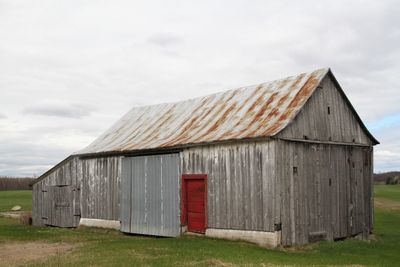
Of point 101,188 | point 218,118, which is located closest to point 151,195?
point 101,188

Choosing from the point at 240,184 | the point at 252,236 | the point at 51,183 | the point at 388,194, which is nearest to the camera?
the point at 252,236

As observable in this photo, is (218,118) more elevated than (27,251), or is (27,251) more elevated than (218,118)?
(218,118)

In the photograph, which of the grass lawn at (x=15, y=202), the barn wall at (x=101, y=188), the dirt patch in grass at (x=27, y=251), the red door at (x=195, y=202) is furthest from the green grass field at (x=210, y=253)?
the grass lawn at (x=15, y=202)

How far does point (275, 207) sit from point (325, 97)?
5532 millimetres

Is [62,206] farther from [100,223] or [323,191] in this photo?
[323,191]

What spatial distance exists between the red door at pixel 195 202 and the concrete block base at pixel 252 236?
73 cm

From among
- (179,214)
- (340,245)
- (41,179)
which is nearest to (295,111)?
(340,245)

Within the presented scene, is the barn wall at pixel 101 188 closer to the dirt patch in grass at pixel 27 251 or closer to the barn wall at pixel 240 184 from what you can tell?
the dirt patch in grass at pixel 27 251

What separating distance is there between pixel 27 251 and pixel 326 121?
1243 centimetres

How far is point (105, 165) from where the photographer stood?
25.2 m

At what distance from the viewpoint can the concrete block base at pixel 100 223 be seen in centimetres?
2428

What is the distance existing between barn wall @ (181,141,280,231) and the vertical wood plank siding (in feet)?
19.1

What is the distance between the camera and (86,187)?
86.4 ft

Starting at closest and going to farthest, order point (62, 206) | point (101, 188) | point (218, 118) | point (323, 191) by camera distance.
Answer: point (323, 191)
point (218, 118)
point (101, 188)
point (62, 206)
